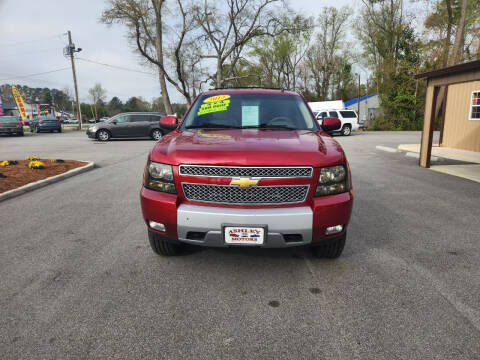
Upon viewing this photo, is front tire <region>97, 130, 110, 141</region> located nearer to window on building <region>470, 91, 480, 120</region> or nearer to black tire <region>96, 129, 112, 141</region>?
black tire <region>96, 129, 112, 141</region>

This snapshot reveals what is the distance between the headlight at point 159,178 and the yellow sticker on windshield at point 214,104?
1.37 metres

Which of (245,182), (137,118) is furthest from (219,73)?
(245,182)

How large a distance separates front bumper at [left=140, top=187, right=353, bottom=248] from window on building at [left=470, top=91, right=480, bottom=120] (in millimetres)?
14068

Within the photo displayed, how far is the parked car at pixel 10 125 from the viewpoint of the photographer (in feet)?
76.9

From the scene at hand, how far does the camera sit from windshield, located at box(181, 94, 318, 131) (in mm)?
3758

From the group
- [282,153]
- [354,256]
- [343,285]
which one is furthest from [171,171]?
[354,256]

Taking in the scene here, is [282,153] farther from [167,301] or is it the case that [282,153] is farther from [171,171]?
[167,301]

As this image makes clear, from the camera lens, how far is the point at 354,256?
332 centimetres

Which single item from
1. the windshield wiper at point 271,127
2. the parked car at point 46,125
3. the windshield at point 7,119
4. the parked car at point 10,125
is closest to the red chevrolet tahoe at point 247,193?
the windshield wiper at point 271,127

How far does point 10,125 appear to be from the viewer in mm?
23688

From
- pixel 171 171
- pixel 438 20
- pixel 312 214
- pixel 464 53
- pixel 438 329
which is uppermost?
pixel 438 20

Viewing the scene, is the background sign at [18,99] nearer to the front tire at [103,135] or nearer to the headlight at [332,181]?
the front tire at [103,135]

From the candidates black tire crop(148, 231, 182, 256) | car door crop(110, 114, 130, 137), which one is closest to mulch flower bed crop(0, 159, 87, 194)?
black tire crop(148, 231, 182, 256)

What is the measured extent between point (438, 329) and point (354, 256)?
1.17m
